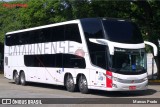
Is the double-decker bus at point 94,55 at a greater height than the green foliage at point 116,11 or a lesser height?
lesser

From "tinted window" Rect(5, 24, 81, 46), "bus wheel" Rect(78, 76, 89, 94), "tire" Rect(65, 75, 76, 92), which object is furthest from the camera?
"tire" Rect(65, 75, 76, 92)

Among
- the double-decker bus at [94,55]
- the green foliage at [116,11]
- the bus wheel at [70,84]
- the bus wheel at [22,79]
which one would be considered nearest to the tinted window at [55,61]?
the double-decker bus at [94,55]

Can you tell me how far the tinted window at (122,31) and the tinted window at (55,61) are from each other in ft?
7.04

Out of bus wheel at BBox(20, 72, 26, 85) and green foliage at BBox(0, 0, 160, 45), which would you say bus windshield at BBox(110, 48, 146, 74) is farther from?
bus wheel at BBox(20, 72, 26, 85)

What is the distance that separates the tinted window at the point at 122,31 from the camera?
66.0 ft

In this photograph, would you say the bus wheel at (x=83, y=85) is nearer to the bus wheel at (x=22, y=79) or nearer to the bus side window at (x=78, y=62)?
the bus side window at (x=78, y=62)

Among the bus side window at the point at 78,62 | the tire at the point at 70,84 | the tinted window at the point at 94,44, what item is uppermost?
the tinted window at the point at 94,44

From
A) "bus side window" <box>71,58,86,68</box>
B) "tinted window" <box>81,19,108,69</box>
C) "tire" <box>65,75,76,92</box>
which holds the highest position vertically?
"tinted window" <box>81,19,108,69</box>

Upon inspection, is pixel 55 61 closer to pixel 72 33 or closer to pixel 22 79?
pixel 72 33

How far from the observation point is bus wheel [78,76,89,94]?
2125cm

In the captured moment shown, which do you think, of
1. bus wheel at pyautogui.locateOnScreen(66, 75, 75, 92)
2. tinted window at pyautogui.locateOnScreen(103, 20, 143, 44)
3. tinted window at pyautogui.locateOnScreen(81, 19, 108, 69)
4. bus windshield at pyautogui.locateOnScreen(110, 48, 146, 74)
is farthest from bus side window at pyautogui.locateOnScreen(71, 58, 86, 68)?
tinted window at pyautogui.locateOnScreen(103, 20, 143, 44)

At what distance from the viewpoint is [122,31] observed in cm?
2053

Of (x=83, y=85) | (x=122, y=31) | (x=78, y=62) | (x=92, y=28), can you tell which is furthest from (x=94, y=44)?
(x=83, y=85)

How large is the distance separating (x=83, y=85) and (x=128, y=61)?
2864mm
